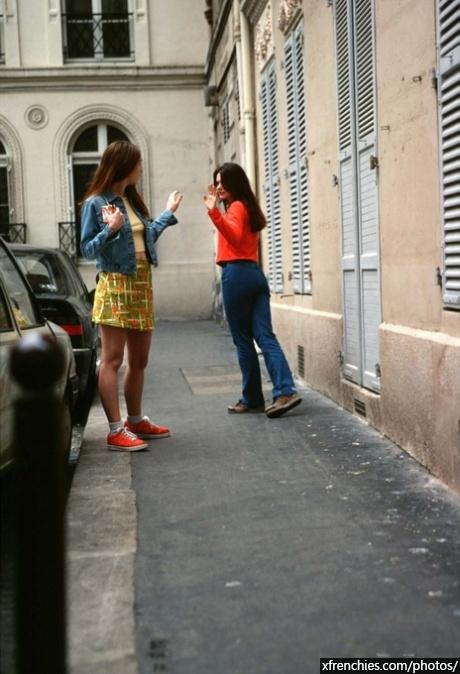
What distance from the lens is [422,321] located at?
587 centimetres

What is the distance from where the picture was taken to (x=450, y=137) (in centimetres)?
521

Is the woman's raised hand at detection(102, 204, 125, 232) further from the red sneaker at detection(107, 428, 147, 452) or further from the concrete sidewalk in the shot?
the concrete sidewalk

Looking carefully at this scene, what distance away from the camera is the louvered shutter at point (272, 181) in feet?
38.9

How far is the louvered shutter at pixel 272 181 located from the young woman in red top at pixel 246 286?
363cm

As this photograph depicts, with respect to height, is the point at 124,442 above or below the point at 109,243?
below

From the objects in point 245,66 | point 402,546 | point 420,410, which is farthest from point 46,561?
point 245,66

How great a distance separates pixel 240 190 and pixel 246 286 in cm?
75

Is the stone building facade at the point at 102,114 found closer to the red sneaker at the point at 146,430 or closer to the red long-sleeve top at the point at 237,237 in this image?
the red long-sleeve top at the point at 237,237

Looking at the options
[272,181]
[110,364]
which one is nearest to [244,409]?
[110,364]

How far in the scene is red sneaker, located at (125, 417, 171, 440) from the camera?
713 cm

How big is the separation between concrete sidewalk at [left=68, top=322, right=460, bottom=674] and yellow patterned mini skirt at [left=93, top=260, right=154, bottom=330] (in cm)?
86

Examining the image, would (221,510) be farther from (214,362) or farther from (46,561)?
(214,362)

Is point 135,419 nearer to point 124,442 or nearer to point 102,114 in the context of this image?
point 124,442

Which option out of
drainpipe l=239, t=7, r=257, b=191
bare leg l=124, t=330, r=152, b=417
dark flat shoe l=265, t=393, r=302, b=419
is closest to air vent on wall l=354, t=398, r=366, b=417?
dark flat shoe l=265, t=393, r=302, b=419
